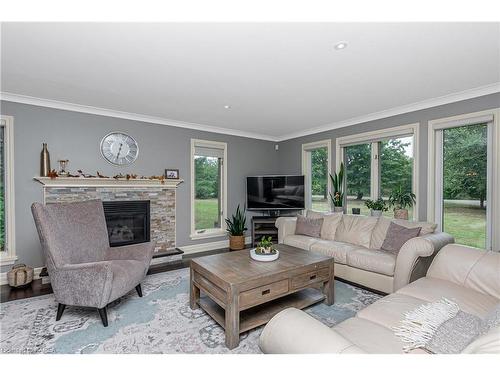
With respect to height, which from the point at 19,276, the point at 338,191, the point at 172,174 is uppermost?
the point at 172,174

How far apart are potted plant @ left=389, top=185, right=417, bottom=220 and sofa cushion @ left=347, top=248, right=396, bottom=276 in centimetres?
78

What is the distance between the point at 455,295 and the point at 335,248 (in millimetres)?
1586

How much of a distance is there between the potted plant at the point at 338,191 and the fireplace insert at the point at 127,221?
3.25m

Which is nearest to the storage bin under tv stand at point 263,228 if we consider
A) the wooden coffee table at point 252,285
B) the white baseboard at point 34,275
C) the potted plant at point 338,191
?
the potted plant at point 338,191

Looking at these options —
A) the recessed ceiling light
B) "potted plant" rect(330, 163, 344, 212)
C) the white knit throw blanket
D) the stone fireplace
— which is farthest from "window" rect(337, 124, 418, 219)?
the stone fireplace

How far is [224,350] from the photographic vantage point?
1928 millimetres

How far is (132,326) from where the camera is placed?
2.23 m

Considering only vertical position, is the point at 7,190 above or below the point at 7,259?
above

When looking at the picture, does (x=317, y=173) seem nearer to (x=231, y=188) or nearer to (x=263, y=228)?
(x=263, y=228)

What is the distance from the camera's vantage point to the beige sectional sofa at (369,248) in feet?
8.59

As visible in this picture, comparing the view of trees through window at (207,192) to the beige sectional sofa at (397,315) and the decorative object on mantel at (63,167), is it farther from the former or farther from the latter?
the beige sectional sofa at (397,315)

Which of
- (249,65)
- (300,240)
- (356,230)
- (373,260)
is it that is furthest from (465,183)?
(249,65)
